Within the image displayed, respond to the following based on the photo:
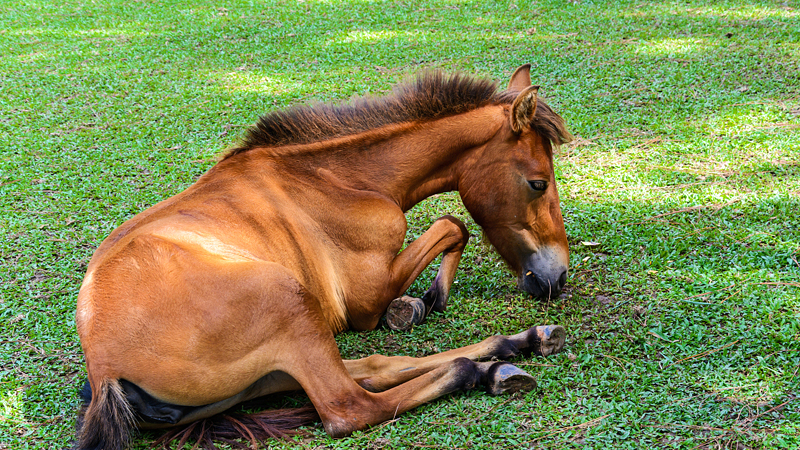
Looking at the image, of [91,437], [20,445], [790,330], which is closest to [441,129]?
[790,330]

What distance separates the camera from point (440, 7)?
9.85 metres

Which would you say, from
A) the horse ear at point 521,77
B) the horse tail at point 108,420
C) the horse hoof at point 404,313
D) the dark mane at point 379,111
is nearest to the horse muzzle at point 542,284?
the horse hoof at point 404,313

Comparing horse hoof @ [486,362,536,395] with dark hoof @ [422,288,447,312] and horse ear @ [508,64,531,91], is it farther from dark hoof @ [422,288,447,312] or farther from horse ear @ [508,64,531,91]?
horse ear @ [508,64,531,91]

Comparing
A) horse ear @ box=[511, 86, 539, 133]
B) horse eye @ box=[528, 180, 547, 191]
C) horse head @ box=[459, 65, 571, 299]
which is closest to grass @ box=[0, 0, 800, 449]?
horse head @ box=[459, 65, 571, 299]

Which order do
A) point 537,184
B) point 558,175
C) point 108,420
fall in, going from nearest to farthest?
1. point 108,420
2. point 537,184
3. point 558,175

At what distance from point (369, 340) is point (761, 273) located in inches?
96.4

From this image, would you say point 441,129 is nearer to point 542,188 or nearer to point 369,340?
point 542,188

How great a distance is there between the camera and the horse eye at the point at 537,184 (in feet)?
11.8

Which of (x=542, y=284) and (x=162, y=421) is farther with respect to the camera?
(x=542, y=284)

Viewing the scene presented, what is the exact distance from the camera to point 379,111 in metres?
3.87

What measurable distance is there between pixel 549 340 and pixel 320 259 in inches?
55.5

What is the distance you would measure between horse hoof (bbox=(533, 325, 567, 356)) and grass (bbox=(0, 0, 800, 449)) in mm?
73

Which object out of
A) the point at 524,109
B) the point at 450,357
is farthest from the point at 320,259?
the point at 524,109

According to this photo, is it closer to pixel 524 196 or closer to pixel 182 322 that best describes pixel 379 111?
pixel 524 196
